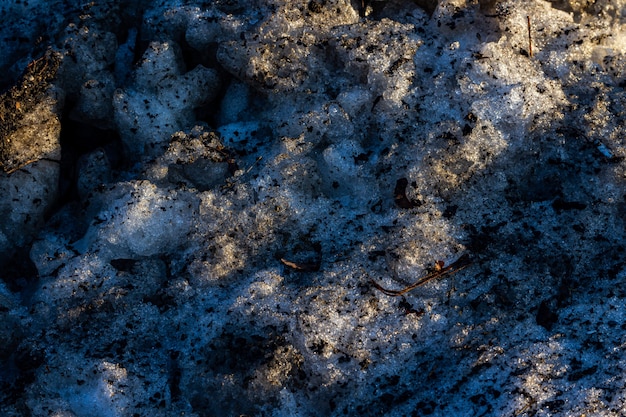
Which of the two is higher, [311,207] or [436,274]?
[311,207]

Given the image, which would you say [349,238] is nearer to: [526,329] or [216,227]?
[216,227]

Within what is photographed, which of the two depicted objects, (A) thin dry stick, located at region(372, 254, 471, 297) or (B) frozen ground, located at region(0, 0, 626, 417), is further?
(A) thin dry stick, located at region(372, 254, 471, 297)

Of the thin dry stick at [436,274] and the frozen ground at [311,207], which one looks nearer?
the frozen ground at [311,207]

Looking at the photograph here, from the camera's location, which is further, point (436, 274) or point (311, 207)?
point (311, 207)

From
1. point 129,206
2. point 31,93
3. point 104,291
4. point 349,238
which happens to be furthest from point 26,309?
point 349,238
